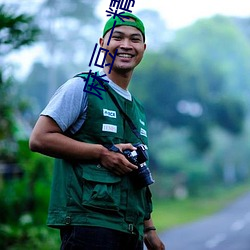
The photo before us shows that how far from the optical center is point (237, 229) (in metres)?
17.0

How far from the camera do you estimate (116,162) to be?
226 cm

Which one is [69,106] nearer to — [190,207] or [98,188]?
[98,188]

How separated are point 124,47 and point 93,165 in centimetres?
45

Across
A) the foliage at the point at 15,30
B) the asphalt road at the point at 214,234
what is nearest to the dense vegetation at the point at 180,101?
the asphalt road at the point at 214,234

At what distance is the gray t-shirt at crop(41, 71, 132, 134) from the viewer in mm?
2271

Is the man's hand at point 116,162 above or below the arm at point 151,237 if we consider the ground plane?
above

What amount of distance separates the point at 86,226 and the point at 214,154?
3660cm

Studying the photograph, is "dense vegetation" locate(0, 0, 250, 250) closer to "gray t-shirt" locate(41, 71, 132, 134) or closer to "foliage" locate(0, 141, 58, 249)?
"foliage" locate(0, 141, 58, 249)

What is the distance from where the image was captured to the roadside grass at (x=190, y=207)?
2083 centimetres

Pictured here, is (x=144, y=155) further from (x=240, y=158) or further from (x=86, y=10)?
(x=240, y=158)

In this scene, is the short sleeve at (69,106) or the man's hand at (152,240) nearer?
the short sleeve at (69,106)

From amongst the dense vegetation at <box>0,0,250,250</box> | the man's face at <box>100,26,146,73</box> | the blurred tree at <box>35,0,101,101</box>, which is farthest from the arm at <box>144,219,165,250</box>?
the blurred tree at <box>35,0,101,101</box>

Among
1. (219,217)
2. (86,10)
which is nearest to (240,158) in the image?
(86,10)

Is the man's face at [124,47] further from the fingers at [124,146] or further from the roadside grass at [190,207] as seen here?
the roadside grass at [190,207]
